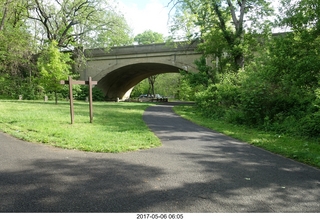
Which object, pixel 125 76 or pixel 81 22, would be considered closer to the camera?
pixel 81 22

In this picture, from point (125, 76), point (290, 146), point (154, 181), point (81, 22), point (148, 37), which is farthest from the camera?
point (148, 37)

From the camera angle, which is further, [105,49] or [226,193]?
[105,49]

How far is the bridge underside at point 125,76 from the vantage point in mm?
31523

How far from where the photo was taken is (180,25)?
2566 centimetres

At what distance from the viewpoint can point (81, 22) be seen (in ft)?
87.5

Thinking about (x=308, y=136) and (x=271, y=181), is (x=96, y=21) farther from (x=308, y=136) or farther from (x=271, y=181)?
(x=271, y=181)

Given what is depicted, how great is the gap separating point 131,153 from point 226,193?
271cm

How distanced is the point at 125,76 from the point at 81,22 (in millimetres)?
11296

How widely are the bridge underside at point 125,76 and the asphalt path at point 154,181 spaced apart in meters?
25.2

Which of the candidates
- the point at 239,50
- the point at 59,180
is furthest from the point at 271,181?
the point at 239,50
